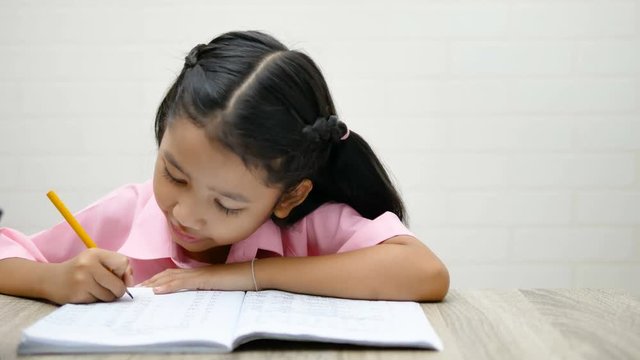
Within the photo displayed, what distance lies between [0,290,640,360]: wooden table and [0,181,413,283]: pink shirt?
18 centimetres

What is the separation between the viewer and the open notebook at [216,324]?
895mm

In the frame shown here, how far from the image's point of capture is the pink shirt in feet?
4.60

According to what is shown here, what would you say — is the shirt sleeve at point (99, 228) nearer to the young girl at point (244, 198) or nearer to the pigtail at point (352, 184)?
the young girl at point (244, 198)

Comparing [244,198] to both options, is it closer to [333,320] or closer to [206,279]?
[206,279]

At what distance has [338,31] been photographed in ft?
8.30

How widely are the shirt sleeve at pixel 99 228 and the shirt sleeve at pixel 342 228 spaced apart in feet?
1.07

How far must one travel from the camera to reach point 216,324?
972 millimetres

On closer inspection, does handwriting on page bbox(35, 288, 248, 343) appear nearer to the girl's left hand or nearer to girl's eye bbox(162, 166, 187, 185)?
the girl's left hand

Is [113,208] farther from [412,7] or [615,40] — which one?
[615,40]

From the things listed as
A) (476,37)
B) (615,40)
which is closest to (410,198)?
(476,37)

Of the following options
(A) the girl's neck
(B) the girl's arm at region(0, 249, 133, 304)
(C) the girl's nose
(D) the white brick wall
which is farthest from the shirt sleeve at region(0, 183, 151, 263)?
(D) the white brick wall

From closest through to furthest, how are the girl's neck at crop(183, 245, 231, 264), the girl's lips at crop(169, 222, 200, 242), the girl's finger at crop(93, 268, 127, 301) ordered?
the girl's finger at crop(93, 268, 127, 301)
the girl's lips at crop(169, 222, 200, 242)
the girl's neck at crop(183, 245, 231, 264)

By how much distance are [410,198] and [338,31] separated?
0.55 metres

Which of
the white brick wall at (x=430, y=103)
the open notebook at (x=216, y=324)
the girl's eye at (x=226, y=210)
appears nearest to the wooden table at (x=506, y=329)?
the open notebook at (x=216, y=324)
